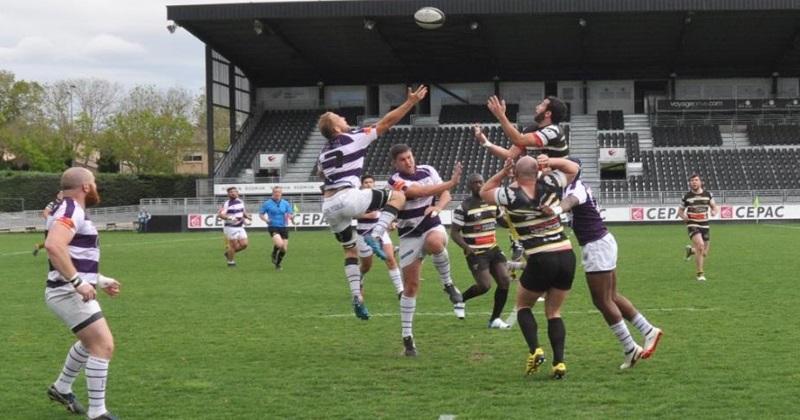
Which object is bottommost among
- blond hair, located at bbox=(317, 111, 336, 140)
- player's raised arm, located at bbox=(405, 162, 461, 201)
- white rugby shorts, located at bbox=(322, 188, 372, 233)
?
white rugby shorts, located at bbox=(322, 188, 372, 233)

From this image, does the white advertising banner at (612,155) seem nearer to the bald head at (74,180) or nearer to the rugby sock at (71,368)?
the rugby sock at (71,368)

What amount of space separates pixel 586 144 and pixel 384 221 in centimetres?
4706

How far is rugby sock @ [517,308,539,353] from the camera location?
790 centimetres

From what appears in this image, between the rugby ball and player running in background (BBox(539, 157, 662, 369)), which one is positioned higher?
the rugby ball

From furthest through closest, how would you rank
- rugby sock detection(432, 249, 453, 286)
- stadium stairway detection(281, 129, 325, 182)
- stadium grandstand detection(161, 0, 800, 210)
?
stadium stairway detection(281, 129, 325, 182) → stadium grandstand detection(161, 0, 800, 210) → rugby sock detection(432, 249, 453, 286)

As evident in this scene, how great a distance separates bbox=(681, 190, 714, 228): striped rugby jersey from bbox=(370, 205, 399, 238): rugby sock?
10.2 metres

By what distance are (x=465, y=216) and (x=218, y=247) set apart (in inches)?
787

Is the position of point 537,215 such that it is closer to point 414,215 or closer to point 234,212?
point 414,215

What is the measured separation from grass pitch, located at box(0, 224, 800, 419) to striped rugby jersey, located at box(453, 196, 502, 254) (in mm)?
935

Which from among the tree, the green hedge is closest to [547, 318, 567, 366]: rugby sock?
the green hedge

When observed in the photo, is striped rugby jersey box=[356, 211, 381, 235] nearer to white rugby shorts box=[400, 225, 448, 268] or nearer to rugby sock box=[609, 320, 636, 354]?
white rugby shorts box=[400, 225, 448, 268]

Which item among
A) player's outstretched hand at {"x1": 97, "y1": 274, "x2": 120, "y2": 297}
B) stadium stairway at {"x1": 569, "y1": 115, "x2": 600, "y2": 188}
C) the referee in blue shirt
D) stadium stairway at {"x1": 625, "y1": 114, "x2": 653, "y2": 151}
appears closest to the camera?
player's outstretched hand at {"x1": 97, "y1": 274, "x2": 120, "y2": 297}

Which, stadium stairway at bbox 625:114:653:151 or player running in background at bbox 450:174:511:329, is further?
stadium stairway at bbox 625:114:653:151

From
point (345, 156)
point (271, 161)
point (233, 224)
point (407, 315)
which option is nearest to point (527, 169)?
point (345, 156)
